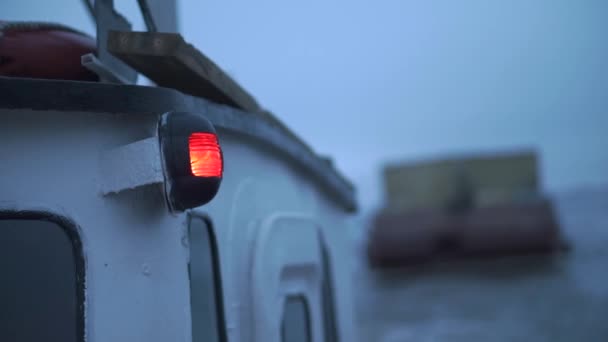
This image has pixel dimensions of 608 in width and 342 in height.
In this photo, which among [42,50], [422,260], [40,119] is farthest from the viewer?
[422,260]

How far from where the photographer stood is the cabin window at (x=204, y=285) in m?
1.88

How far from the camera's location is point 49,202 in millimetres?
1508

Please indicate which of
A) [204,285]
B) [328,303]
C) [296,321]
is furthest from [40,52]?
[328,303]

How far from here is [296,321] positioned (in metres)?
2.62

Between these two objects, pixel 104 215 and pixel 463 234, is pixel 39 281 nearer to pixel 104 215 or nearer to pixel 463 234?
pixel 104 215

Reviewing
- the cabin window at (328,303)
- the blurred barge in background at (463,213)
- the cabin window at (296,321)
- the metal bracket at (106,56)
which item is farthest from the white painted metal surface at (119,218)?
the blurred barge in background at (463,213)

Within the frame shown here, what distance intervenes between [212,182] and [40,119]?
38 centimetres

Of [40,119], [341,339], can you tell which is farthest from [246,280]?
[341,339]

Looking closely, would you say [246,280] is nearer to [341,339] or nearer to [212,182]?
[212,182]

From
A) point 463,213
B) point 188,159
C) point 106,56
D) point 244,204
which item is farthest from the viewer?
point 463,213

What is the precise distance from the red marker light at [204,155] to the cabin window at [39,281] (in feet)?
1.00

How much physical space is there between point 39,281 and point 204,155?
43 cm

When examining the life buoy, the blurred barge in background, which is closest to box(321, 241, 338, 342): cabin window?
the life buoy

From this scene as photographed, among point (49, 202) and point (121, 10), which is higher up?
point (121, 10)
